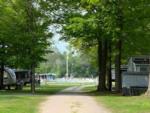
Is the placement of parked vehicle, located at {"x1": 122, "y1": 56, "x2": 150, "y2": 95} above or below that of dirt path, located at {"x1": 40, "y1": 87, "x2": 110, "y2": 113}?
above

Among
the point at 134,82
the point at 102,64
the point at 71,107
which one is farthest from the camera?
the point at 102,64

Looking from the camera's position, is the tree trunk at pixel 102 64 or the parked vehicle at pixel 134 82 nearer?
the parked vehicle at pixel 134 82

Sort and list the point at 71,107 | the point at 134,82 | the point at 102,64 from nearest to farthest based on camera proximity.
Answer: the point at 71,107 → the point at 134,82 → the point at 102,64

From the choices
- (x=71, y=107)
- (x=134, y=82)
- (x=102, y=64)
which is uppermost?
(x=102, y=64)

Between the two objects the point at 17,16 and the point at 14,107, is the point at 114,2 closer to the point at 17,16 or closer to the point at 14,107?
the point at 17,16

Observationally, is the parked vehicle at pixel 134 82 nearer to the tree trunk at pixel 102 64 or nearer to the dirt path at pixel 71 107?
the tree trunk at pixel 102 64

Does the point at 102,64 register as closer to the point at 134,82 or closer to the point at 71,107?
the point at 134,82

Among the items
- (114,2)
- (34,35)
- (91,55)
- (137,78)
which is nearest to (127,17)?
(114,2)

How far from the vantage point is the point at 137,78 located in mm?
38156

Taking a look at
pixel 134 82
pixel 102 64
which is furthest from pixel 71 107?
pixel 102 64

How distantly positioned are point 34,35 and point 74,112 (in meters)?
20.2

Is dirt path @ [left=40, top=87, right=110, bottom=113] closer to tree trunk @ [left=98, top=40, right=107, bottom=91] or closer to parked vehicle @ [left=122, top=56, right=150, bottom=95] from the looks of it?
parked vehicle @ [left=122, top=56, right=150, bottom=95]

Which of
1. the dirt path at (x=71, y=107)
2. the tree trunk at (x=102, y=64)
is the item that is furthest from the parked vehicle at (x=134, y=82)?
the dirt path at (x=71, y=107)

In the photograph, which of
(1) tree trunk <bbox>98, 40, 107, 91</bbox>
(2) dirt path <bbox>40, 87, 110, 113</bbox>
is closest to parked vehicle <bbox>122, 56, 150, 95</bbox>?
(1) tree trunk <bbox>98, 40, 107, 91</bbox>
